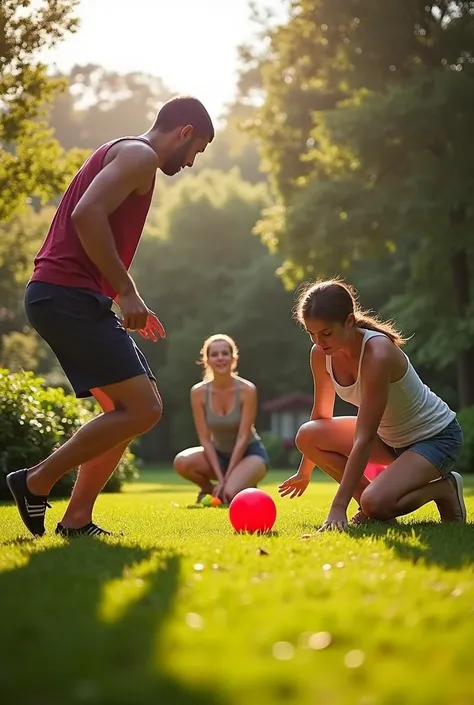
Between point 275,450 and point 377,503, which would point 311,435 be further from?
point 275,450

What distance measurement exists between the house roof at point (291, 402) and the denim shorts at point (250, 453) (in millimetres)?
22832

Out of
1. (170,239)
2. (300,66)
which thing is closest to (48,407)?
(300,66)

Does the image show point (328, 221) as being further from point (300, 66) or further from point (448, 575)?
point (448, 575)

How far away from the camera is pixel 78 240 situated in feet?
16.1

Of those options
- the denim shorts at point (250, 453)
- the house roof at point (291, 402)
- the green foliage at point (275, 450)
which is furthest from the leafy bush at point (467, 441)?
the house roof at point (291, 402)

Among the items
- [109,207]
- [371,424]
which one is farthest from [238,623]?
[371,424]

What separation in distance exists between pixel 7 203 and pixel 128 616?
15764 millimetres

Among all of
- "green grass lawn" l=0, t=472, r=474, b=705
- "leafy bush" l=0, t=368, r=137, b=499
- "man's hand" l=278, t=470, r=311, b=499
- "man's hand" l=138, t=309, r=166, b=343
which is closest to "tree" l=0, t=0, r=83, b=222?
"leafy bush" l=0, t=368, r=137, b=499

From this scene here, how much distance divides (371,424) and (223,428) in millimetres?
4840

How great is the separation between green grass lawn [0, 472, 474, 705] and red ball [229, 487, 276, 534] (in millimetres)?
1198

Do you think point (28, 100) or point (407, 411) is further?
point (28, 100)

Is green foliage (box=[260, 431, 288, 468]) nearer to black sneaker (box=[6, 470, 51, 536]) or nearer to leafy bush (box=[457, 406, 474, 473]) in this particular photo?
leafy bush (box=[457, 406, 474, 473])

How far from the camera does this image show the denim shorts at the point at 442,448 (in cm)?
583

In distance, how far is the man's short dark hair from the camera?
506cm
